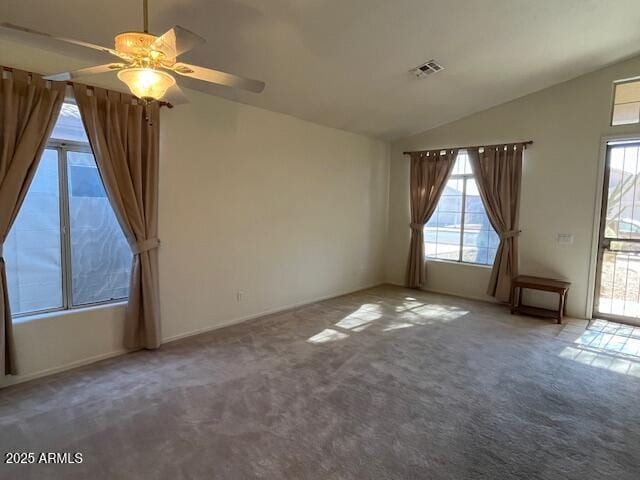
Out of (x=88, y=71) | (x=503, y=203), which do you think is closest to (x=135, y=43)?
Result: (x=88, y=71)

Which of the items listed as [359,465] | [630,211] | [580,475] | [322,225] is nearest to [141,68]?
[359,465]

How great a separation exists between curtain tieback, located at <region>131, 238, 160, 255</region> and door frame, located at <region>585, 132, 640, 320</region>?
5.30m

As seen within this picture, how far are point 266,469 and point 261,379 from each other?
3.37 feet

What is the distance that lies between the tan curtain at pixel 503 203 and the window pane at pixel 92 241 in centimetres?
487

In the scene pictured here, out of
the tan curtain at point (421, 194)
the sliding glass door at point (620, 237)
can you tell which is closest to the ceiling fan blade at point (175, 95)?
the tan curtain at point (421, 194)

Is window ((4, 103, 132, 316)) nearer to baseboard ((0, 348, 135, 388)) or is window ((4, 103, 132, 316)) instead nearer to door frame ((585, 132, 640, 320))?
baseboard ((0, 348, 135, 388))

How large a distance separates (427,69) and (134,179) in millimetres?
3292

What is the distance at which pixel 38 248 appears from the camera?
309 centimetres

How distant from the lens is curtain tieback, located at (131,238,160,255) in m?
3.43

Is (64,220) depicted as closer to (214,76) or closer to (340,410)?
(214,76)

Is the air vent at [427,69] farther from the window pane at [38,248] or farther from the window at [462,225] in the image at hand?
the window pane at [38,248]

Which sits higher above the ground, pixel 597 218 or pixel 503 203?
pixel 503 203

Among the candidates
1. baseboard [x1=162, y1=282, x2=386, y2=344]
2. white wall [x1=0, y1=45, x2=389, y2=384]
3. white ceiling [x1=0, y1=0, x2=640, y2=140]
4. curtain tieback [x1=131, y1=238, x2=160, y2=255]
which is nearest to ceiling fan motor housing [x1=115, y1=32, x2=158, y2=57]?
white ceiling [x1=0, y1=0, x2=640, y2=140]

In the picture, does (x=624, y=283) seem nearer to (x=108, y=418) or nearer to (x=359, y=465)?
(x=359, y=465)
